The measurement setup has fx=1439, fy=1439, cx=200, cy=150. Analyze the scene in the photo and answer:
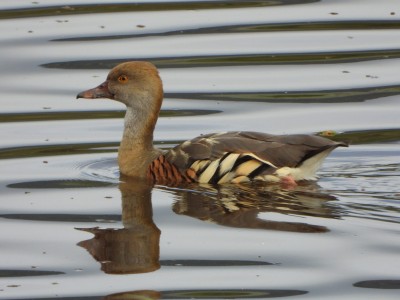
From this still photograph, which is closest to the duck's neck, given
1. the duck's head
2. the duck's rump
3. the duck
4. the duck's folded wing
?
the duck

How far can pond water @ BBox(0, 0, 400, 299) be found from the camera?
988 centimetres

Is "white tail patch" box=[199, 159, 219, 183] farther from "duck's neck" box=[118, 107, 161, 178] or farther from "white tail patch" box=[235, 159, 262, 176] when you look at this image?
"duck's neck" box=[118, 107, 161, 178]

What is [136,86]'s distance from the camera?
45.4 ft

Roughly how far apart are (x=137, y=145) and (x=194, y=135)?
103cm

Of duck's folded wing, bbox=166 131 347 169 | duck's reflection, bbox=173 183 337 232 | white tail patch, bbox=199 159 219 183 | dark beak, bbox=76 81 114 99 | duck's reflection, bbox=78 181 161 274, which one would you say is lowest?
duck's reflection, bbox=78 181 161 274

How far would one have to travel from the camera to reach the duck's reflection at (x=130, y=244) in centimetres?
1012

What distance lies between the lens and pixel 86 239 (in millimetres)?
10781

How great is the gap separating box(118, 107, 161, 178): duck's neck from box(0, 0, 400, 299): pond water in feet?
0.65

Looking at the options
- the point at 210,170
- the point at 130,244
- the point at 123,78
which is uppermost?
the point at 123,78

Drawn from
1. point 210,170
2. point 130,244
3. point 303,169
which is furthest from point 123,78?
point 130,244

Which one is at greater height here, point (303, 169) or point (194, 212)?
point (303, 169)

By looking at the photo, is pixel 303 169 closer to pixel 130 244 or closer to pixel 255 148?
pixel 255 148

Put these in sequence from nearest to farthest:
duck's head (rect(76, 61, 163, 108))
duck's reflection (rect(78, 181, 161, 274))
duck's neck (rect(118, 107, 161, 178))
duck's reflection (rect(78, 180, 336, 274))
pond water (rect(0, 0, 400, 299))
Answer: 1. pond water (rect(0, 0, 400, 299))
2. duck's reflection (rect(78, 181, 161, 274))
3. duck's reflection (rect(78, 180, 336, 274))
4. duck's neck (rect(118, 107, 161, 178))
5. duck's head (rect(76, 61, 163, 108))

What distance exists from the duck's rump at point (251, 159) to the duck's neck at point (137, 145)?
0.56 meters
